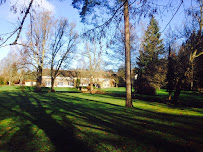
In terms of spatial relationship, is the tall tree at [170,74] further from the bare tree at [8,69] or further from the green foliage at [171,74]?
the bare tree at [8,69]

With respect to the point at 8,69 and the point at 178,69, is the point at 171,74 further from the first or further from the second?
the point at 8,69

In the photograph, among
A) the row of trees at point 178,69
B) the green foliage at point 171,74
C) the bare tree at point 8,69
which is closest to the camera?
the row of trees at point 178,69

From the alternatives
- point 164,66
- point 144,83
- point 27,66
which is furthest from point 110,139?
point 27,66

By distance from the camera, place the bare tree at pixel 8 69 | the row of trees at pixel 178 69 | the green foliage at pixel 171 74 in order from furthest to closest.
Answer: the bare tree at pixel 8 69 < the green foliage at pixel 171 74 < the row of trees at pixel 178 69

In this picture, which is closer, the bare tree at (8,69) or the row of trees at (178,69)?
the row of trees at (178,69)

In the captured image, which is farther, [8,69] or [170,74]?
[8,69]

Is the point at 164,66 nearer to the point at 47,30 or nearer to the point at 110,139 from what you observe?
the point at 110,139

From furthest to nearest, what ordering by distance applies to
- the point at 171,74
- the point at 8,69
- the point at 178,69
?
1. the point at 8,69
2. the point at 171,74
3. the point at 178,69

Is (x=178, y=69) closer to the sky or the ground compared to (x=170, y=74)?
closer to the sky

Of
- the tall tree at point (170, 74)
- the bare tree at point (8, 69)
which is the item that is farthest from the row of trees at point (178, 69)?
the bare tree at point (8, 69)

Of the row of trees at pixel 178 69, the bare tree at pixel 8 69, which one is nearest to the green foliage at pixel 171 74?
the row of trees at pixel 178 69

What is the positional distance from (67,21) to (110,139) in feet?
97.5

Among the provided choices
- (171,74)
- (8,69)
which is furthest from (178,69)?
(8,69)

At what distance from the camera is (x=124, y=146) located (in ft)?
12.4
